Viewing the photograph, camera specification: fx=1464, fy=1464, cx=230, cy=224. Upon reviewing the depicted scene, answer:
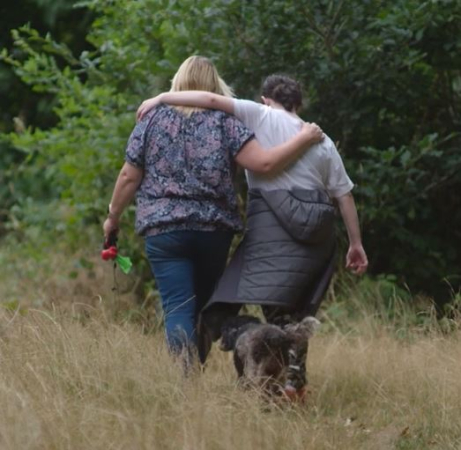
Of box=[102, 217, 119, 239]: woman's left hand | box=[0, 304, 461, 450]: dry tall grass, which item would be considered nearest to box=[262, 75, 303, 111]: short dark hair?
box=[102, 217, 119, 239]: woman's left hand

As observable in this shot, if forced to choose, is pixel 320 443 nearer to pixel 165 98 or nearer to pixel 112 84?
pixel 165 98

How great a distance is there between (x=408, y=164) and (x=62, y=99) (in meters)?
3.00

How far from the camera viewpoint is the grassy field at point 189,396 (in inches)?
213

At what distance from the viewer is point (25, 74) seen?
11.4m

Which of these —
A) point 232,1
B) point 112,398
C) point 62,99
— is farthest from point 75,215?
point 112,398

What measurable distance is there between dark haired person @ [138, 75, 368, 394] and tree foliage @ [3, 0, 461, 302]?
263 centimetres

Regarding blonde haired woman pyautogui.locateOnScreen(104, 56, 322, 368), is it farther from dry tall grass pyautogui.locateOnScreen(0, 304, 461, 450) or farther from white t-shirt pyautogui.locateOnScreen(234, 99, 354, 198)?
dry tall grass pyautogui.locateOnScreen(0, 304, 461, 450)

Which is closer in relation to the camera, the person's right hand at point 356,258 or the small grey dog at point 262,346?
the small grey dog at point 262,346

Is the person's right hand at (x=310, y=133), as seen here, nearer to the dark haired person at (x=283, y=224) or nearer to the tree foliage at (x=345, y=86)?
the dark haired person at (x=283, y=224)

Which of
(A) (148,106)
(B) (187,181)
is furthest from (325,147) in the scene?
(A) (148,106)

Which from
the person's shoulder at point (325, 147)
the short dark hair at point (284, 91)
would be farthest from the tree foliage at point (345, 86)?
the short dark hair at point (284, 91)

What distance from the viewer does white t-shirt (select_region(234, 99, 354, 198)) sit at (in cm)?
694

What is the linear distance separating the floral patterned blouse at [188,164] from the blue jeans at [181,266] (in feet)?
0.19

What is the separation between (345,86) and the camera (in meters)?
10.3
